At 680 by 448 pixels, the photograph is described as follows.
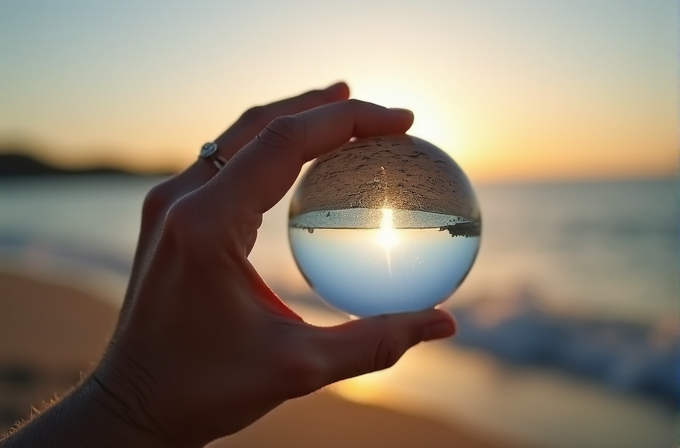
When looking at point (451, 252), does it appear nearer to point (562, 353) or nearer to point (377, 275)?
point (377, 275)

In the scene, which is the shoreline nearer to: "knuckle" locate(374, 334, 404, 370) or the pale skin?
"knuckle" locate(374, 334, 404, 370)

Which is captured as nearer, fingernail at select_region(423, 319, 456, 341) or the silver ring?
fingernail at select_region(423, 319, 456, 341)

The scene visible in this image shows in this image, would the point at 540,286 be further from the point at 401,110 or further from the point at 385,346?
the point at 385,346

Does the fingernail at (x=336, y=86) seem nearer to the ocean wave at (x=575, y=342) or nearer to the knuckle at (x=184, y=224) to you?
the knuckle at (x=184, y=224)

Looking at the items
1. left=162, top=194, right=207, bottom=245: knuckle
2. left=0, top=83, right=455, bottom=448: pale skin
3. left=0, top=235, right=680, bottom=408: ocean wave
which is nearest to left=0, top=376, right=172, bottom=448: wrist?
left=0, top=83, right=455, bottom=448: pale skin

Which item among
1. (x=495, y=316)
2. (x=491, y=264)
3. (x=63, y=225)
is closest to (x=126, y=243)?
(x=63, y=225)

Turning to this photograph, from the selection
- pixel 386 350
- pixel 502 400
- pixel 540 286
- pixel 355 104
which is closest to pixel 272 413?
pixel 502 400
